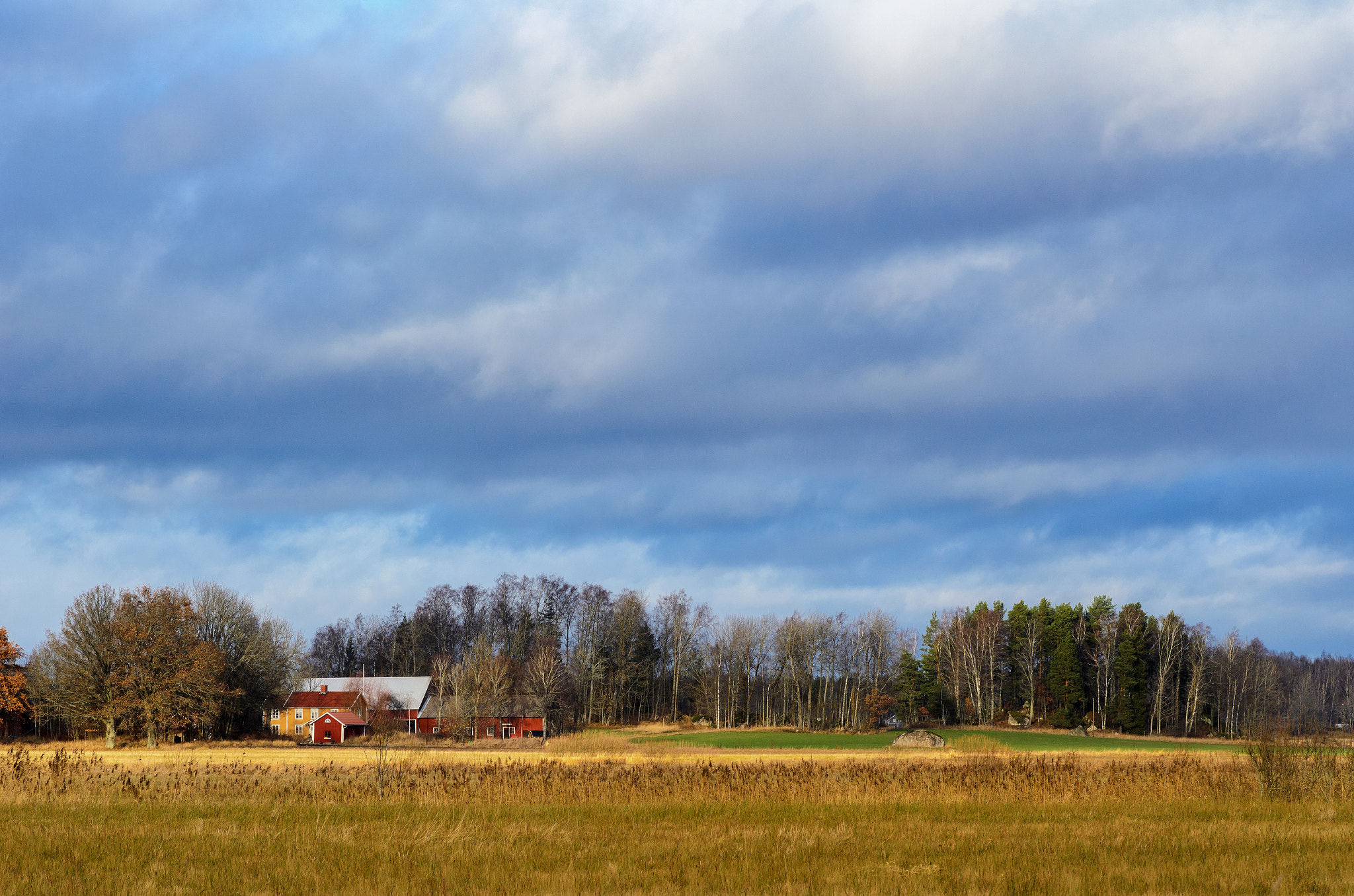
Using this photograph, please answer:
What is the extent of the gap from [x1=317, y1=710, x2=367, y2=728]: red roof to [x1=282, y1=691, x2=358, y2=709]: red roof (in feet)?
15.9

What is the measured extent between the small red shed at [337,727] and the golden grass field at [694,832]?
7025 centimetres

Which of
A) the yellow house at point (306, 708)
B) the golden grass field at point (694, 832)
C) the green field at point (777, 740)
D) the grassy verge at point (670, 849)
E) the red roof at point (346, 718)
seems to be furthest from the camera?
the yellow house at point (306, 708)

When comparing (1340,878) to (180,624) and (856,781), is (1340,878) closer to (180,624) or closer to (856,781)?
(856,781)

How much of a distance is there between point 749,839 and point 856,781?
10151mm

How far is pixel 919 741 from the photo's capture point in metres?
77.5

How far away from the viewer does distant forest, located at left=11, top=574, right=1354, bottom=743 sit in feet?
258

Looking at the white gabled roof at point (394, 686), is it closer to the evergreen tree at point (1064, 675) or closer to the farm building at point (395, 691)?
the farm building at point (395, 691)

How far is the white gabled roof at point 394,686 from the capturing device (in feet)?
350

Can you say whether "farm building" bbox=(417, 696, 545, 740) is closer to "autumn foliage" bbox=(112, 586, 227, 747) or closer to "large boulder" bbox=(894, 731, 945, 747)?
"autumn foliage" bbox=(112, 586, 227, 747)

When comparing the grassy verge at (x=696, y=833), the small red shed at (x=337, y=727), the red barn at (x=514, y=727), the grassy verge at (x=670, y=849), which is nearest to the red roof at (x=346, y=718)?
the small red shed at (x=337, y=727)

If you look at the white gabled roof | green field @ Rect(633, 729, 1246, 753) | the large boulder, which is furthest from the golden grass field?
the white gabled roof

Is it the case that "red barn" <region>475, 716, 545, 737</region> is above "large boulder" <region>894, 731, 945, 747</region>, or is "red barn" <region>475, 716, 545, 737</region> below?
→ below

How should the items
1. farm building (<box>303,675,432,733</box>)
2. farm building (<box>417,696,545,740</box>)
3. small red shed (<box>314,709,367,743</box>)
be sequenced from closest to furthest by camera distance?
1. farm building (<box>417,696,545,740</box>)
2. small red shed (<box>314,709,367,743</box>)
3. farm building (<box>303,675,432,733</box>)

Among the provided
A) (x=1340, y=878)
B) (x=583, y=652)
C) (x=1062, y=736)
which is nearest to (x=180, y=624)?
(x=583, y=652)
